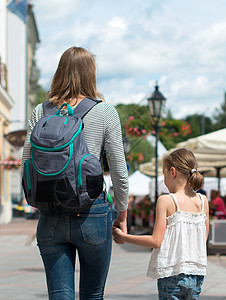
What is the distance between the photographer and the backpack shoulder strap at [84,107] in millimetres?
3084

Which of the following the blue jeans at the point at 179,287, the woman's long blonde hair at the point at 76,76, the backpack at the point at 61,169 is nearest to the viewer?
the backpack at the point at 61,169

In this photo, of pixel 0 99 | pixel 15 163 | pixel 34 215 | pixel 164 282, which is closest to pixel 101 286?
pixel 164 282

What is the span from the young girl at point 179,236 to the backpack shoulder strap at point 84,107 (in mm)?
625

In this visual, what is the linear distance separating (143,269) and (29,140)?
683 centimetres

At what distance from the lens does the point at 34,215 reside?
3039cm

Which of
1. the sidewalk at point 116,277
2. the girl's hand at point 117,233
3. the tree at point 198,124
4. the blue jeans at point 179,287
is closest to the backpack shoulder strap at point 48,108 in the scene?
the girl's hand at point 117,233

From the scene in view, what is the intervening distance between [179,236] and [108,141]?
0.70 metres

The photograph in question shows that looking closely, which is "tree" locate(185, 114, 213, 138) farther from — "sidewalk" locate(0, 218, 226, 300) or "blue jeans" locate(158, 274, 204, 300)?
"blue jeans" locate(158, 274, 204, 300)

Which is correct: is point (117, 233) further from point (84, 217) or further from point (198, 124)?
point (198, 124)

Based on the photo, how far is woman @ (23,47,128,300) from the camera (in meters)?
2.96

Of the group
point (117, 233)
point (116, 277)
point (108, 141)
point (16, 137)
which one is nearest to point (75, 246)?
point (117, 233)

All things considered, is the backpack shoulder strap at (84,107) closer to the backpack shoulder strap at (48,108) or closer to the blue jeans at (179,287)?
the backpack shoulder strap at (48,108)

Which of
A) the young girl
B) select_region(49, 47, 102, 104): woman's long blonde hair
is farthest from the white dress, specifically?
select_region(49, 47, 102, 104): woman's long blonde hair

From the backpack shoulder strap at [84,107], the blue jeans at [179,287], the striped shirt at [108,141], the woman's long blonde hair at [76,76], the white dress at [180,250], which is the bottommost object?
the blue jeans at [179,287]
